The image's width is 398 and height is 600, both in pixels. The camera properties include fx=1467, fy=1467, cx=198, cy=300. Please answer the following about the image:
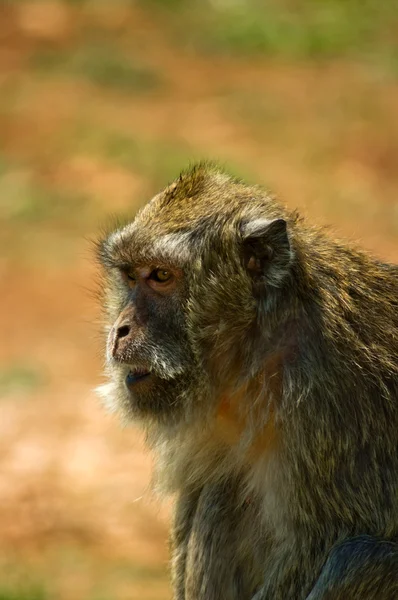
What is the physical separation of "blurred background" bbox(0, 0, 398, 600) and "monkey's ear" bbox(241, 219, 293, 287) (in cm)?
325

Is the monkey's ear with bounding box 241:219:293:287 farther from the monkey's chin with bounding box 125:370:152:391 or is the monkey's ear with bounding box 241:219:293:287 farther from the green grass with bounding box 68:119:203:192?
the green grass with bounding box 68:119:203:192

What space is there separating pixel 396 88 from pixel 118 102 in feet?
13.6

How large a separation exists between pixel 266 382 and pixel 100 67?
16.0 metres

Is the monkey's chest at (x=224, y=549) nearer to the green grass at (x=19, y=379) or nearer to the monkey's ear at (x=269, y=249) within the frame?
the monkey's ear at (x=269, y=249)

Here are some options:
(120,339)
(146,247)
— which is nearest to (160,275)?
(146,247)

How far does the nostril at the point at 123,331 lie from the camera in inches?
272

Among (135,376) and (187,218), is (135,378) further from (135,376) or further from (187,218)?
(187,218)

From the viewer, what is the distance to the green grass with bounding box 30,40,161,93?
71.7 feet

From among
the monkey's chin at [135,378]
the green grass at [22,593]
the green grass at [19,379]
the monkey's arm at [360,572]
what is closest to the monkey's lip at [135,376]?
the monkey's chin at [135,378]

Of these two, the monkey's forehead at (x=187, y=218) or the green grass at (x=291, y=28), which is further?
the green grass at (x=291, y=28)

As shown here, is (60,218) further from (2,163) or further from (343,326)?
(343,326)

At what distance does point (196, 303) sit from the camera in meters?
6.85

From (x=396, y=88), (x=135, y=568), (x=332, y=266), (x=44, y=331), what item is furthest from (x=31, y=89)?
(x=332, y=266)

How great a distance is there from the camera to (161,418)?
7047 mm
